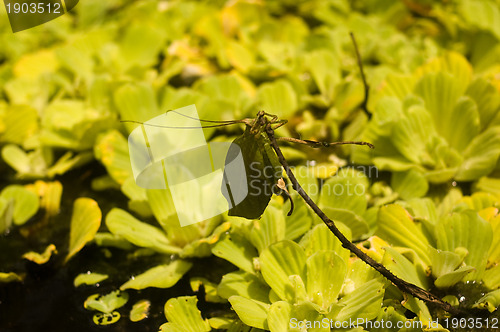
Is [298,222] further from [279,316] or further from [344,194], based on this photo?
[279,316]

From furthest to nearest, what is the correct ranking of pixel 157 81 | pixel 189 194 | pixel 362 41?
pixel 362 41 < pixel 157 81 < pixel 189 194

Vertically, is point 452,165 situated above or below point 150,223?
above

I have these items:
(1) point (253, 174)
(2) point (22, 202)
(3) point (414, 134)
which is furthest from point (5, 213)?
(3) point (414, 134)

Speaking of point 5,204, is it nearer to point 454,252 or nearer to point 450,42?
point 454,252

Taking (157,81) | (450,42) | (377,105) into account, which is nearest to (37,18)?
(157,81)

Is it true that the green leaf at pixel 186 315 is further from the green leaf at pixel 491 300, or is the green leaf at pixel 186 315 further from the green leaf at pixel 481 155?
the green leaf at pixel 481 155

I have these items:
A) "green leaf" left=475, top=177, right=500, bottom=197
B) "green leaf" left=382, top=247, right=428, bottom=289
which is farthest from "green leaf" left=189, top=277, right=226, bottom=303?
"green leaf" left=475, top=177, right=500, bottom=197

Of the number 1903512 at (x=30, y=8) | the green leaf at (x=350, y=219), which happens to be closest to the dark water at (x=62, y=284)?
the green leaf at (x=350, y=219)

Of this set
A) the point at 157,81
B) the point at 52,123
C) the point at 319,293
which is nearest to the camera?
the point at 319,293
